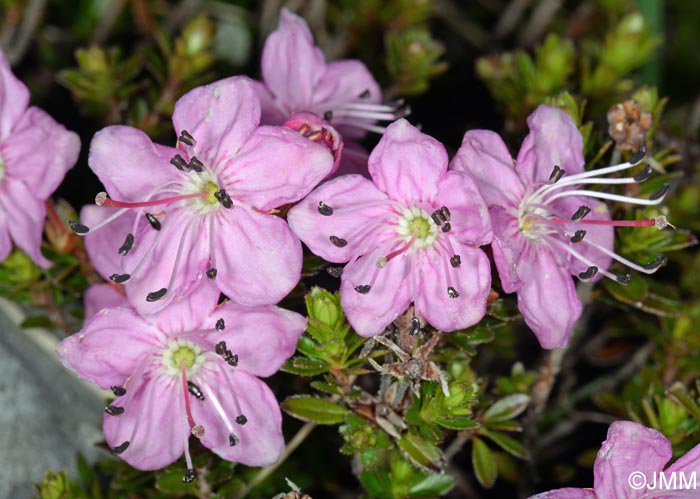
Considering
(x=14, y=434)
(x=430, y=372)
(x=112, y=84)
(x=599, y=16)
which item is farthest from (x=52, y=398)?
(x=599, y=16)

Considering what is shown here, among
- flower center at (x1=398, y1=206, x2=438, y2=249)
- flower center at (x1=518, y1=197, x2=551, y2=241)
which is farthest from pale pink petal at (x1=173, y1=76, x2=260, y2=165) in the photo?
flower center at (x1=518, y1=197, x2=551, y2=241)

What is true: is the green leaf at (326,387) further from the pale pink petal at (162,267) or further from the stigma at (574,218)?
the stigma at (574,218)

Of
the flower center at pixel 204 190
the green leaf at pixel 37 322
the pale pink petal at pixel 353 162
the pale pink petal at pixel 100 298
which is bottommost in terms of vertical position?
the green leaf at pixel 37 322

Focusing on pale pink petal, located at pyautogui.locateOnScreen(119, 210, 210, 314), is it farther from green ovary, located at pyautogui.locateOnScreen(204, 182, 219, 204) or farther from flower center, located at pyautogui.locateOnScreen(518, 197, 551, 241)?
flower center, located at pyautogui.locateOnScreen(518, 197, 551, 241)

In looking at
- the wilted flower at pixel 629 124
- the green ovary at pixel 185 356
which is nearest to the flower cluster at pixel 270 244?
the green ovary at pixel 185 356

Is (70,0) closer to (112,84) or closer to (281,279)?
(112,84)

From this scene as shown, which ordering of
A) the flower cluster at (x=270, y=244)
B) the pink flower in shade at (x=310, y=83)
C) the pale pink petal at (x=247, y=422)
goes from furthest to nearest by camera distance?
the pink flower in shade at (x=310, y=83) → the pale pink petal at (x=247, y=422) → the flower cluster at (x=270, y=244)
